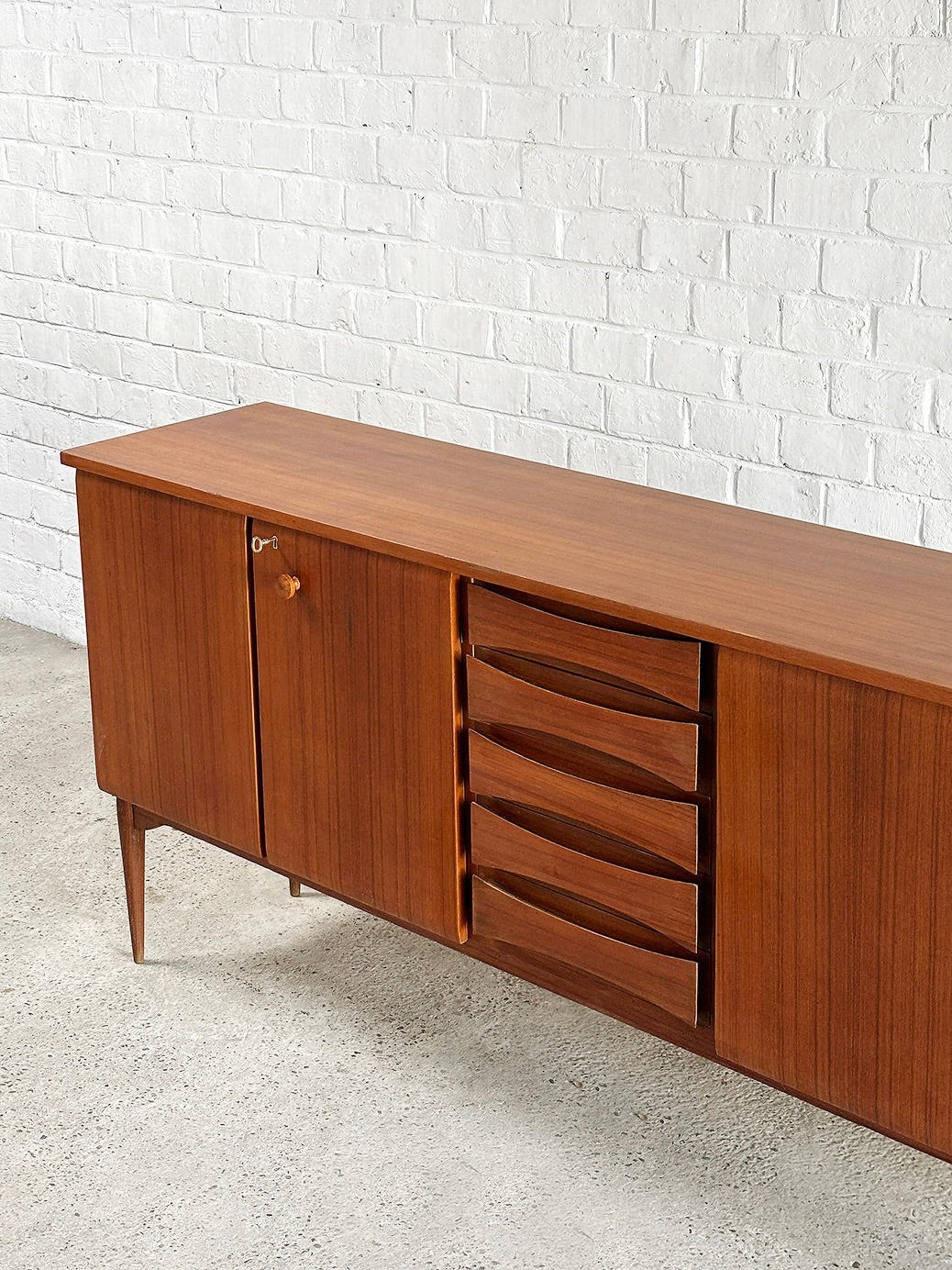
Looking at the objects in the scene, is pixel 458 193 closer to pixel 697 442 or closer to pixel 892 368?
pixel 697 442

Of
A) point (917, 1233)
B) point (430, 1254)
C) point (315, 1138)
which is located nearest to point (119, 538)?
point (315, 1138)

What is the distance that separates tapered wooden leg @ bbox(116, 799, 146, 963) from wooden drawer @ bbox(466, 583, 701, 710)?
2.74 feet

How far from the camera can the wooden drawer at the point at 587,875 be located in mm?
1892

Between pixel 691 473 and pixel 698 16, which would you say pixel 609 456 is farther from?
pixel 698 16

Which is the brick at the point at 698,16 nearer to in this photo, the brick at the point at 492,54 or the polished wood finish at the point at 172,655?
the brick at the point at 492,54

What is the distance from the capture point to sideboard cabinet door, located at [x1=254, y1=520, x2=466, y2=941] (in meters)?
2.03

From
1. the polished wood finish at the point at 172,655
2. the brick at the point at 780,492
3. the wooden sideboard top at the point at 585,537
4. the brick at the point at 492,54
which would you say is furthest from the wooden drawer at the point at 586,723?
the brick at the point at 492,54

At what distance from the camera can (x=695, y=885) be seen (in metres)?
1.87

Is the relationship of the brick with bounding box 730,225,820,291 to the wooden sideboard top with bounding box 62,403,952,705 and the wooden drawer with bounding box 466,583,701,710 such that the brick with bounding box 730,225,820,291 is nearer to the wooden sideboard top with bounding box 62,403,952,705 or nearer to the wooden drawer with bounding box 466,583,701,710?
the wooden sideboard top with bounding box 62,403,952,705

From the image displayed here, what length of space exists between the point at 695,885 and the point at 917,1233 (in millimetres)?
567

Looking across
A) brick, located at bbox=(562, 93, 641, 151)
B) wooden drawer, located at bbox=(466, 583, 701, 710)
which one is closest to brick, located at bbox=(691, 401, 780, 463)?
→ brick, located at bbox=(562, 93, 641, 151)

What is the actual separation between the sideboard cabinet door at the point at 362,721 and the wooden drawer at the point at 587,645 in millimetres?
46

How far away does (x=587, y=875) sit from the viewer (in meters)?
1.97

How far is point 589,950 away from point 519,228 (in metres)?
1.31
